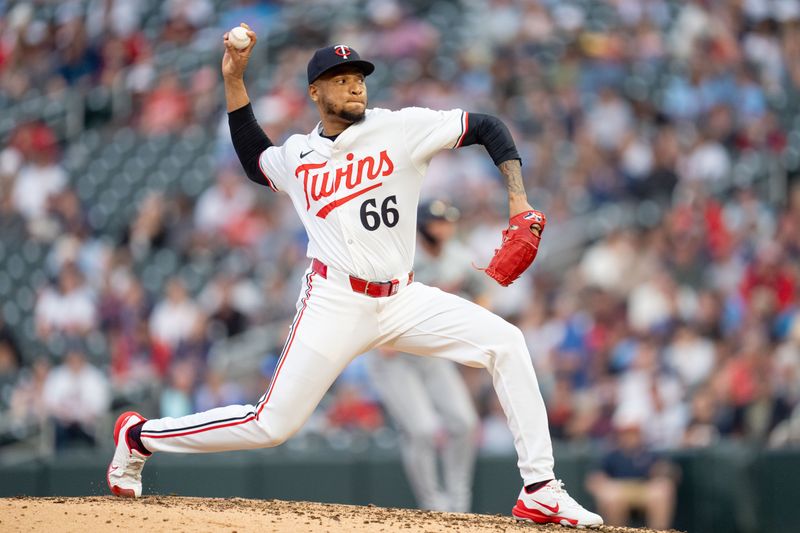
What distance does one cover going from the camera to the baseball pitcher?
4.96 m

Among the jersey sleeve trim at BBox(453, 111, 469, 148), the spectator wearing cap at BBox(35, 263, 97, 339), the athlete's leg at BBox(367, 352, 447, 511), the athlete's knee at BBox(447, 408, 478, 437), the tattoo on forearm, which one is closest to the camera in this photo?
the tattoo on forearm

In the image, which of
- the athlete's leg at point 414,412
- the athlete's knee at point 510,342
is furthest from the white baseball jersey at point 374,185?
the athlete's leg at point 414,412

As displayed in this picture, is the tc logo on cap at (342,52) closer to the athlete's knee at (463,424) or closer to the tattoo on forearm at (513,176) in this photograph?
the tattoo on forearm at (513,176)

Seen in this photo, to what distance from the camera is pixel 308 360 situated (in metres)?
4.95

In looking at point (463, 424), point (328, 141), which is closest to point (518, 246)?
point (328, 141)

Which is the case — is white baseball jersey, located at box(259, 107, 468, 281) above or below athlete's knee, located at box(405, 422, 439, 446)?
above

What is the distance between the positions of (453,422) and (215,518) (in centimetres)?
235

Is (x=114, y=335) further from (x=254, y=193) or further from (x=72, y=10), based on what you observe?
(x=72, y=10)

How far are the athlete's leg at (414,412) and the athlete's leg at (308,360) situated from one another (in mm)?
2219

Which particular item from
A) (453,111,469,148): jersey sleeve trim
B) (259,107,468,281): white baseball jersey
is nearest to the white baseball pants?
(259,107,468,281): white baseball jersey

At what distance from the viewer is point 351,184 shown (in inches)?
197

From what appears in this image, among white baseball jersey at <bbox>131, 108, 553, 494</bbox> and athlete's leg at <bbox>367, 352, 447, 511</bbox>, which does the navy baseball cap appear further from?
athlete's leg at <bbox>367, 352, 447, 511</bbox>

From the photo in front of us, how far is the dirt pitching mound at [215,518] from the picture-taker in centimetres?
477

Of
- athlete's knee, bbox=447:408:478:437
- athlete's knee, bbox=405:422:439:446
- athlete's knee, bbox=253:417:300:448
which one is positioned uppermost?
athlete's knee, bbox=253:417:300:448
